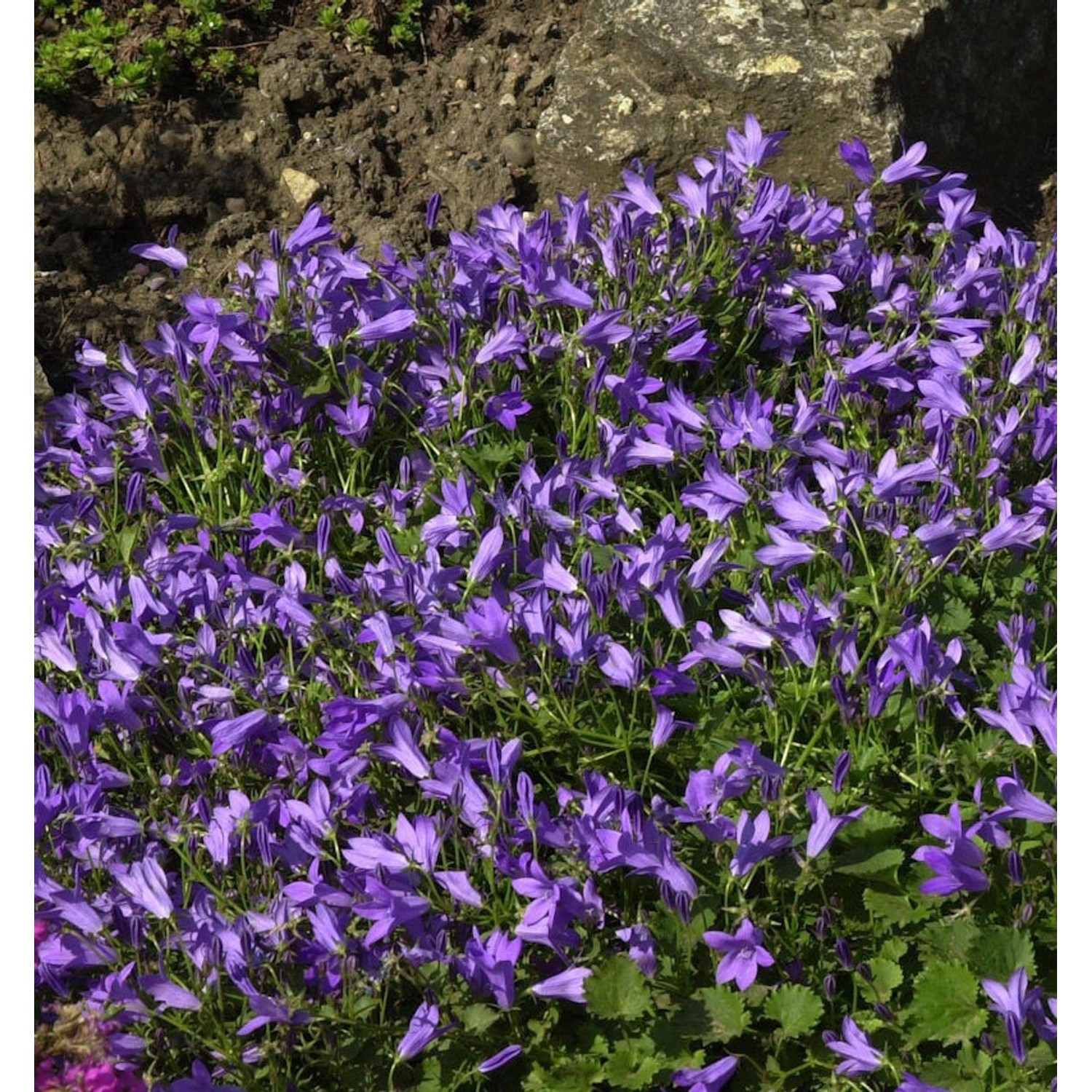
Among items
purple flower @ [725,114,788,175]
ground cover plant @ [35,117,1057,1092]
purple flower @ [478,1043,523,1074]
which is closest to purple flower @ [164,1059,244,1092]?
ground cover plant @ [35,117,1057,1092]

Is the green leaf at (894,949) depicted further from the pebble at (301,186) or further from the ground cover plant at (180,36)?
the ground cover plant at (180,36)

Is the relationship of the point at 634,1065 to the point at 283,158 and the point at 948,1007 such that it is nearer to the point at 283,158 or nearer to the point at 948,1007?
the point at 948,1007

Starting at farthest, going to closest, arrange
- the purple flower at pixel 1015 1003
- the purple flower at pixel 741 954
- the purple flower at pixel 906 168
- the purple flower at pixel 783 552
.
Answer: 1. the purple flower at pixel 906 168
2. the purple flower at pixel 783 552
3. the purple flower at pixel 741 954
4. the purple flower at pixel 1015 1003

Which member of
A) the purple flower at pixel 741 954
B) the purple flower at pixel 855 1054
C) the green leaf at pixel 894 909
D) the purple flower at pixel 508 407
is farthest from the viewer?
the purple flower at pixel 508 407

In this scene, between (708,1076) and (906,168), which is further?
(906,168)

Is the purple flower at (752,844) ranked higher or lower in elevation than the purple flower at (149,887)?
higher

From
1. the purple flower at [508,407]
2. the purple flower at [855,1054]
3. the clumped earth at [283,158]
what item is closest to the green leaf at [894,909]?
the purple flower at [855,1054]

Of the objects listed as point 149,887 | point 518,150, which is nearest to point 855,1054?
point 149,887
